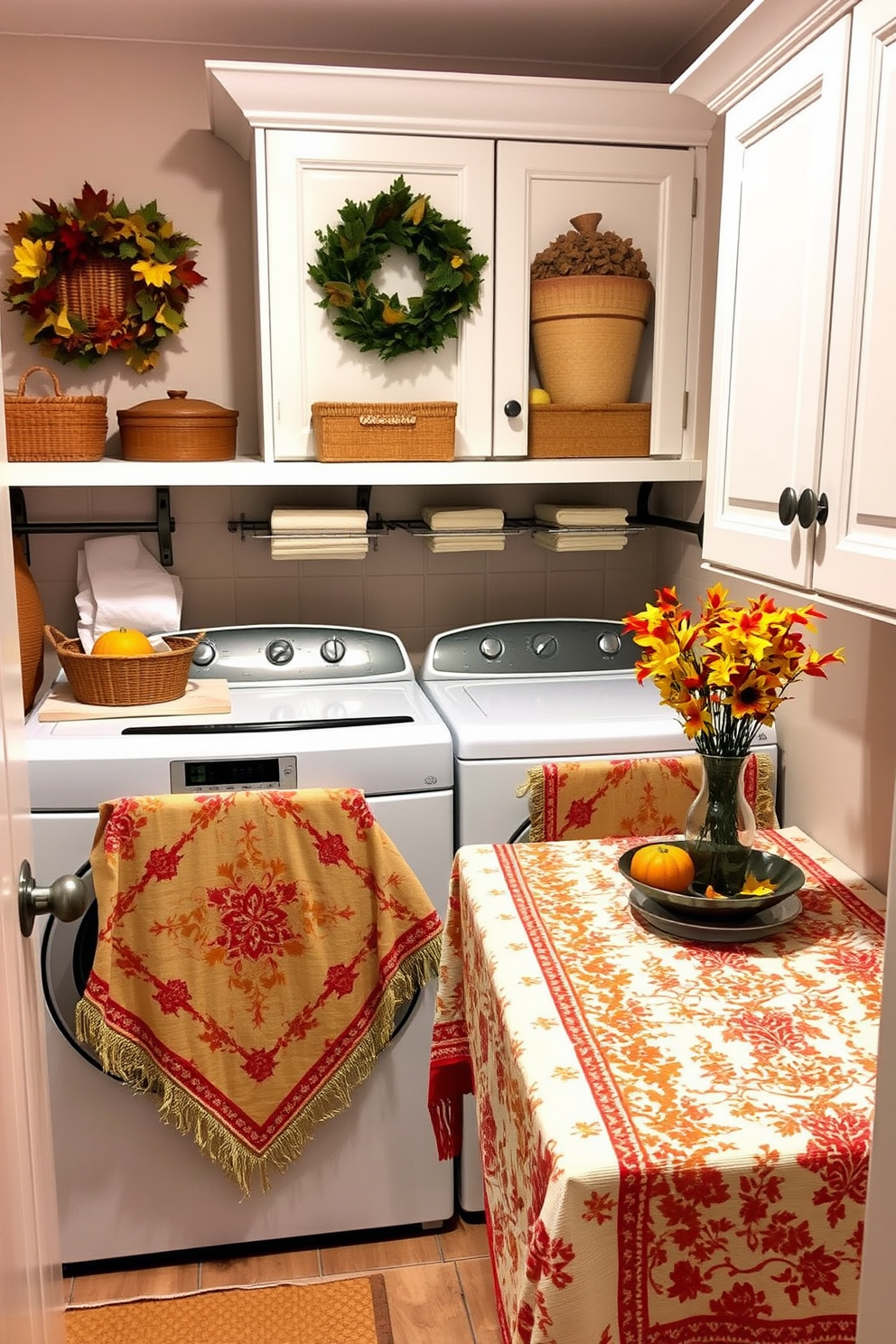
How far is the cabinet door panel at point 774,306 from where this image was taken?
56.9 inches

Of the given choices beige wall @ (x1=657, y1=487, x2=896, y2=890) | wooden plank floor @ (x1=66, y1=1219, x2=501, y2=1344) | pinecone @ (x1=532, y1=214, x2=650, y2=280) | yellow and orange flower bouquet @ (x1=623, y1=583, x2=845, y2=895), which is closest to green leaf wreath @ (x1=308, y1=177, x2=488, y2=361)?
pinecone @ (x1=532, y1=214, x2=650, y2=280)

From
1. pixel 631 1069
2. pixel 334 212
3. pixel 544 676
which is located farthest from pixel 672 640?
pixel 334 212

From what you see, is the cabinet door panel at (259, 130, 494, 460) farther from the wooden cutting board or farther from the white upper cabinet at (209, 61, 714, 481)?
the wooden cutting board

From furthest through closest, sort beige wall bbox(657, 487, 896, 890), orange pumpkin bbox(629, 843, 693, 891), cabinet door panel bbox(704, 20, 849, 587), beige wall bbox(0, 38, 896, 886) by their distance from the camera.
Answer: beige wall bbox(0, 38, 896, 886) < beige wall bbox(657, 487, 896, 890) < orange pumpkin bbox(629, 843, 693, 891) < cabinet door panel bbox(704, 20, 849, 587)

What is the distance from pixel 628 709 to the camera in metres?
2.30

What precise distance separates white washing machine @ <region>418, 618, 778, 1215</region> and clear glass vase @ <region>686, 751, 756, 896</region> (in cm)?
56

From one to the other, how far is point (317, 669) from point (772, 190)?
1.39 metres

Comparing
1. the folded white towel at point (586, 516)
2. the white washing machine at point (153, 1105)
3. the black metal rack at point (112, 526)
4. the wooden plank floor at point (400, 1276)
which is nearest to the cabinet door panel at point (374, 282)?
the folded white towel at point (586, 516)

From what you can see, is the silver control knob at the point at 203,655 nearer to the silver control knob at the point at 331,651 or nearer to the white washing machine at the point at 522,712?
the silver control knob at the point at 331,651

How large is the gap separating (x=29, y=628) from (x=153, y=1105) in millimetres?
966

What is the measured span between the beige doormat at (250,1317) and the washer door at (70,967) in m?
0.44

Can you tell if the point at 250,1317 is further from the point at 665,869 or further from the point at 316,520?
the point at 316,520

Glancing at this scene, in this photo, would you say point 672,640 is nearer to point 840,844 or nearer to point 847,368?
point 847,368

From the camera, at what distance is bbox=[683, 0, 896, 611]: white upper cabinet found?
1.33m
